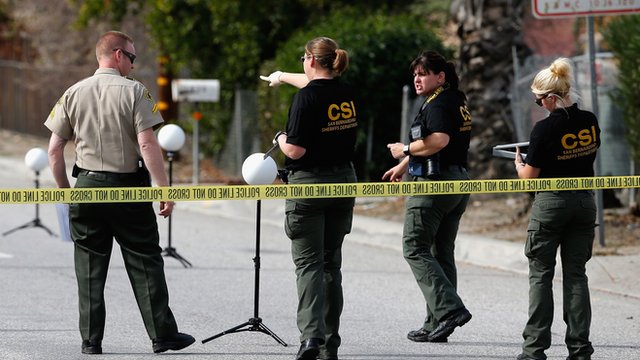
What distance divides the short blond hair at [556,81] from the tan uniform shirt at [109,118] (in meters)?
2.12

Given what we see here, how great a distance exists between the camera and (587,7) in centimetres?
1103

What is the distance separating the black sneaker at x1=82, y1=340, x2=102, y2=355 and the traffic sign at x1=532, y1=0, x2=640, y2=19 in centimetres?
577

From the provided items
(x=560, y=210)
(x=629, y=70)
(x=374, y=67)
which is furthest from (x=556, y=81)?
(x=374, y=67)

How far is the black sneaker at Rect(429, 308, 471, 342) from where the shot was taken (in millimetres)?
7418

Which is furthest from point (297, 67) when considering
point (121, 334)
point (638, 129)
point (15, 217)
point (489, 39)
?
point (121, 334)

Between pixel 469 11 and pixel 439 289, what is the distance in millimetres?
8278

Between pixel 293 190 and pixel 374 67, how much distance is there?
10.4 meters

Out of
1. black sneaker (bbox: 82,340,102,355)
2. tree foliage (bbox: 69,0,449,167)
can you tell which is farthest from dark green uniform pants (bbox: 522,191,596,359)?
tree foliage (bbox: 69,0,449,167)

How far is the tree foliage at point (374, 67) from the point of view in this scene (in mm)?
16906

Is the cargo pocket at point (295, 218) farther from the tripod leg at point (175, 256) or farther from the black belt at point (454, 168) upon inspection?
the tripod leg at point (175, 256)

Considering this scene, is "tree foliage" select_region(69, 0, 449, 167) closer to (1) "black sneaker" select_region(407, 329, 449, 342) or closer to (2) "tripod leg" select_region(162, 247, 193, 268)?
(2) "tripod leg" select_region(162, 247, 193, 268)

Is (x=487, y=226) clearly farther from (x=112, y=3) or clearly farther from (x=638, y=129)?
(x=112, y=3)

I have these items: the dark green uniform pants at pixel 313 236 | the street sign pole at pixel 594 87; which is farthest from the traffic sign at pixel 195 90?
the dark green uniform pants at pixel 313 236

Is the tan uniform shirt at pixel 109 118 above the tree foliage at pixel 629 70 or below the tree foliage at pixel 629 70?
below
